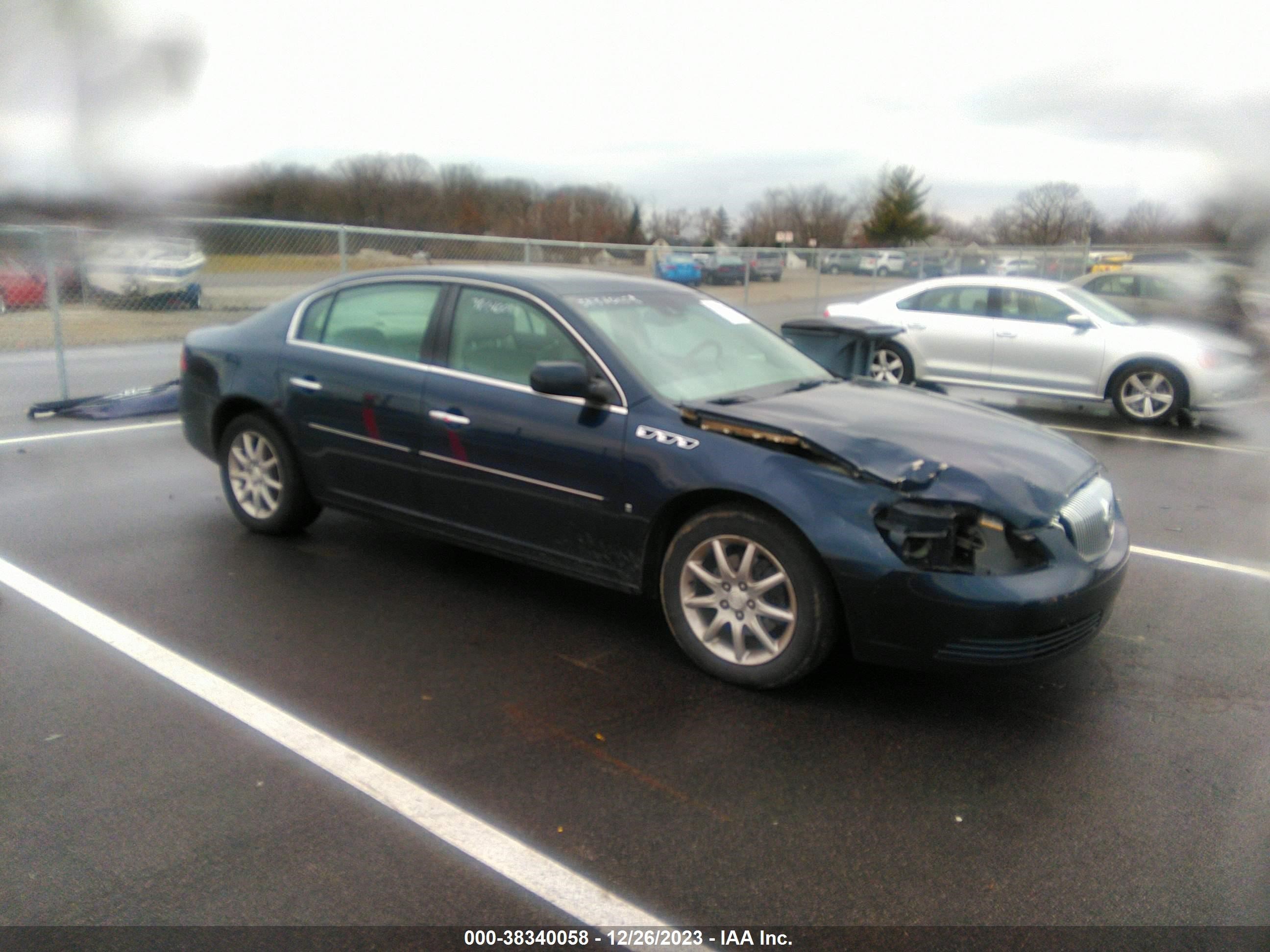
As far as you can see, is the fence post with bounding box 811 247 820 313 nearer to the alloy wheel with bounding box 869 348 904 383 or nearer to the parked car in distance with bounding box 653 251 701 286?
the parked car in distance with bounding box 653 251 701 286

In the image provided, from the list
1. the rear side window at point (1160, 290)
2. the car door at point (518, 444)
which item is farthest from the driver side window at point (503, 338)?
the rear side window at point (1160, 290)

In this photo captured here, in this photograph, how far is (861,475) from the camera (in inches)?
142

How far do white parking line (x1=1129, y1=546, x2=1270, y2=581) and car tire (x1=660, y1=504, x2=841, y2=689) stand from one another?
8.57ft

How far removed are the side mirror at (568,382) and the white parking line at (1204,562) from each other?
3.08 m

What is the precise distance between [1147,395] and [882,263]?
52.7 ft

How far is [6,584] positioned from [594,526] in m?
2.96

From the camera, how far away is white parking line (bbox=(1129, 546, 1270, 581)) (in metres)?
5.35

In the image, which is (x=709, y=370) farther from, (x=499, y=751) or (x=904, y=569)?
(x=499, y=751)

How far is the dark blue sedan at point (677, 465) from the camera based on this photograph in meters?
3.53

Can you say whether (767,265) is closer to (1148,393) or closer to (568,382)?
(1148,393)

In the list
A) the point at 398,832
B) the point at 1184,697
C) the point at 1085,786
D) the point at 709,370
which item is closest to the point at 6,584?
the point at 398,832

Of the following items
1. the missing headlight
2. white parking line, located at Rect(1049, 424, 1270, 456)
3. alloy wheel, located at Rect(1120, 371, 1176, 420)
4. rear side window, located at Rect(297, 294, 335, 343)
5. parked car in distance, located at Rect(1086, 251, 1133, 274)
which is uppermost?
parked car in distance, located at Rect(1086, 251, 1133, 274)

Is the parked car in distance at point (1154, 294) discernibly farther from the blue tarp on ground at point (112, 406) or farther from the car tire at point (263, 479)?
the blue tarp on ground at point (112, 406)

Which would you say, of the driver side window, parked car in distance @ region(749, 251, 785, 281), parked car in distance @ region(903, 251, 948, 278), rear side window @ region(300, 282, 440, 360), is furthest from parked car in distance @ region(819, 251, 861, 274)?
the driver side window
